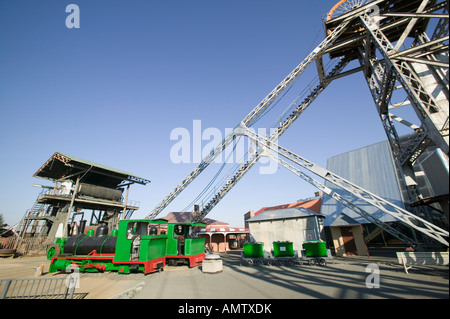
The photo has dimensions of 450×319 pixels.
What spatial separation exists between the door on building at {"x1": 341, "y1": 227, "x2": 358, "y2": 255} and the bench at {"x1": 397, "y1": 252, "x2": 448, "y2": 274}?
25.0ft

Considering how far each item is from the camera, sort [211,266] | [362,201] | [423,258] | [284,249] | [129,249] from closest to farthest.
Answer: [423,258] < [129,249] < [211,266] < [284,249] < [362,201]

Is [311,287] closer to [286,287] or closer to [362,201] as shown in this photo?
→ [286,287]

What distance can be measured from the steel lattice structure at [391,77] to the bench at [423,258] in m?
0.63

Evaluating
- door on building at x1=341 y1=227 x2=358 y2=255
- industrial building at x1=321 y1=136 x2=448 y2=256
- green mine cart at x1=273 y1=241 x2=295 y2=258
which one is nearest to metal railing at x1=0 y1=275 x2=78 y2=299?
green mine cart at x1=273 y1=241 x2=295 y2=258

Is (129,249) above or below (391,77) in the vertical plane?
below

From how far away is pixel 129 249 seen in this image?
10.2 meters

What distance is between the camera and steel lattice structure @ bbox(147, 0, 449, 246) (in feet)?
26.6

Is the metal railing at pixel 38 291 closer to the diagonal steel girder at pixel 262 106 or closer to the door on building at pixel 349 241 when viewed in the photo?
the diagonal steel girder at pixel 262 106

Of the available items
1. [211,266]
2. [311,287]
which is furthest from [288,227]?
[311,287]

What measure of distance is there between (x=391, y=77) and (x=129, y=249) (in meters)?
16.6

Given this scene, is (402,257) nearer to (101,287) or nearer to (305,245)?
(305,245)

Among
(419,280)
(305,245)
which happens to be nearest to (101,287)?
(305,245)
